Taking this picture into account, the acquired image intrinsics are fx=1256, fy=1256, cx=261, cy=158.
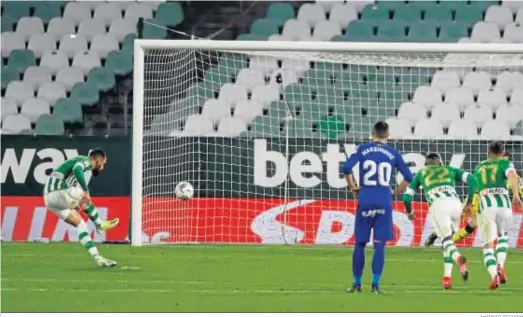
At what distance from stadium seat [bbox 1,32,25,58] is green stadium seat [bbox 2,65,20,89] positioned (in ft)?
1.70

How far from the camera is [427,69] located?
79.6 ft

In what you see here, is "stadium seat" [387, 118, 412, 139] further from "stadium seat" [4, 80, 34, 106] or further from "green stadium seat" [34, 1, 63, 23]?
"green stadium seat" [34, 1, 63, 23]

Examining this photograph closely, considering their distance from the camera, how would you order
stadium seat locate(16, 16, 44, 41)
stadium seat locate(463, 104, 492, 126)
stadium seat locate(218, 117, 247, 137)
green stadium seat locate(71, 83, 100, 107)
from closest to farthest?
stadium seat locate(218, 117, 247, 137)
stadium seat locate(463, 104, 492, 126)
green stadium seat locate(71, 83, 100, 107)
stadium seat locate(16, 16, 44, 41)

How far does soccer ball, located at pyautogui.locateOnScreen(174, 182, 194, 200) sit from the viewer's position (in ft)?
65.1

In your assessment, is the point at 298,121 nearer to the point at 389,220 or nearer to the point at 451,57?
the point at 451,57

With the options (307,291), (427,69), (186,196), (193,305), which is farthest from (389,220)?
(427,69)

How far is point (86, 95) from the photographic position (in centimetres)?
2420

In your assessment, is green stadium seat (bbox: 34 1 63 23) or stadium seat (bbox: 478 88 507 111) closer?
stadium seat (bbox: 478 88 507 111)

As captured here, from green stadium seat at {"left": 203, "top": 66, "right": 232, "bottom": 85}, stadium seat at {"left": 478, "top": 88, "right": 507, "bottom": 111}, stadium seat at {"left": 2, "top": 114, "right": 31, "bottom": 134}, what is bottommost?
stadium seat at {"left": 2, "top": 114, "right": 31, "bottom": 134}

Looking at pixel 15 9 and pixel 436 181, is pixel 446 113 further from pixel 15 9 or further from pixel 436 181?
pixel 436 181

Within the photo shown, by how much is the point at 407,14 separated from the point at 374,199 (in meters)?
13.5

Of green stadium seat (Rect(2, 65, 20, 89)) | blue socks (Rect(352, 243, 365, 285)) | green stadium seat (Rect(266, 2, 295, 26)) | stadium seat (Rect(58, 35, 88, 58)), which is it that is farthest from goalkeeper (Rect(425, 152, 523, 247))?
green stadium seat (Rect(2, 65, 20, 89))

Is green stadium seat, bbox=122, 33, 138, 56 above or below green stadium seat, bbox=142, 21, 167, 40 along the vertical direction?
below

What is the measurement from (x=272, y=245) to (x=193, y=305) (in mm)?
10228
